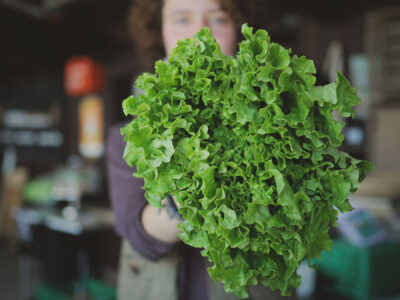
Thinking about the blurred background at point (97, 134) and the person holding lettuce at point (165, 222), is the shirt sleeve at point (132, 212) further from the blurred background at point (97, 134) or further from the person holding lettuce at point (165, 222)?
the blurred background at point (97, 134)

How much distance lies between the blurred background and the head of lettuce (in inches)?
6.3

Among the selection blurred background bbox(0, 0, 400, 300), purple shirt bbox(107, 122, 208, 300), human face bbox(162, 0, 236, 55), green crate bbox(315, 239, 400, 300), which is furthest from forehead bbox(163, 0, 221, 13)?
green crate bbox(315, 239, 400, 300)

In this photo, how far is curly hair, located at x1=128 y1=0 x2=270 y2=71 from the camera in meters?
0.96

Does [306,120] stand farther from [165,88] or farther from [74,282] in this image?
[74,282]

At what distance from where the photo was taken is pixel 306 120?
1.93 ft

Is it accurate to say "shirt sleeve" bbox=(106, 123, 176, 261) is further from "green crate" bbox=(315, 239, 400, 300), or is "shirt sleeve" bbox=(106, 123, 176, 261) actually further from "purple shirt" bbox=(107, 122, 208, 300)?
"green crate" bbox=(315, 239, 400, 300)

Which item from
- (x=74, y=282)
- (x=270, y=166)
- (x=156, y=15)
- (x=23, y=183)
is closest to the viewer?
(x=270, y=166)

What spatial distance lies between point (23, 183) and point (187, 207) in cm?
738

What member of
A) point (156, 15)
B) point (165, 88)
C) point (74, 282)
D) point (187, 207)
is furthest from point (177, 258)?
point (74, 282)

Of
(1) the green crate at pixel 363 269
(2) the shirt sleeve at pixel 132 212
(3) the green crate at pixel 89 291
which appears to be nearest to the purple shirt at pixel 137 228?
(2) the shirt sleeve at pixel 132 212

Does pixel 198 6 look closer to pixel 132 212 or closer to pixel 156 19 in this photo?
pixel 156 19

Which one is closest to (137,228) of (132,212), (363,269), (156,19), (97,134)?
(132,212)

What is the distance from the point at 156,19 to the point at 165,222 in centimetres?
68

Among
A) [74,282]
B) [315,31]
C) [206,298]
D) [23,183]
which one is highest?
[315,31]
